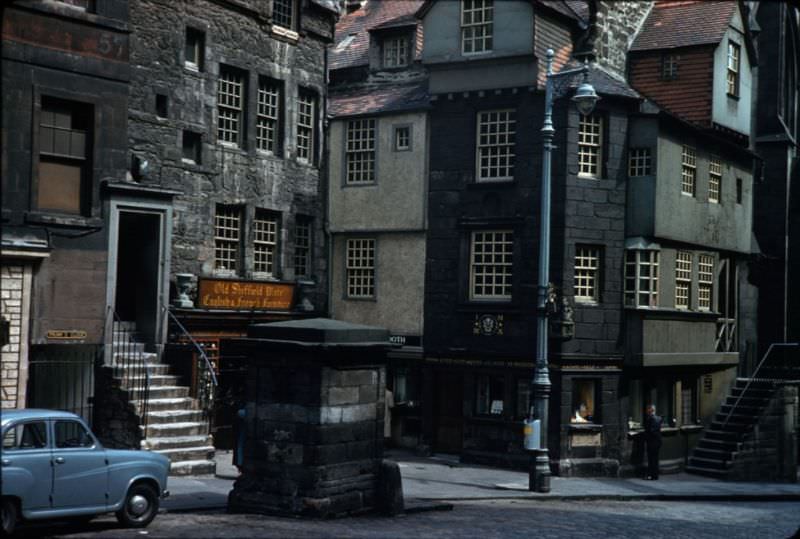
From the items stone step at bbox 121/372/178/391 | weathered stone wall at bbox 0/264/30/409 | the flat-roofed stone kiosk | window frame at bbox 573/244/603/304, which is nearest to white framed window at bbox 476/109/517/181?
window frame at bbox 573/244/603/304

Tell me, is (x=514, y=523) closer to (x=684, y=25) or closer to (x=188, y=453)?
(x=188, y=453)

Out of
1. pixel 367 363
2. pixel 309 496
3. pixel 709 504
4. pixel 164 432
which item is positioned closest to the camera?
pixel 309 496

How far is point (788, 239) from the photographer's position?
3862cm

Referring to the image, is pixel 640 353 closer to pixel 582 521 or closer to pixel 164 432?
pixel 582 521

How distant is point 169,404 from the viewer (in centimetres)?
2259

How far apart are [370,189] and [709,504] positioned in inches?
530

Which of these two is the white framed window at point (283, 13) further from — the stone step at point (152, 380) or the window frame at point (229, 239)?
the stone step at point (152, 380)

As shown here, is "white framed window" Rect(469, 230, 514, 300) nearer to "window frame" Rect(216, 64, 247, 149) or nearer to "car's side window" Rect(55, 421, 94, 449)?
"window frame" Rect(216, 64, 247, 149)

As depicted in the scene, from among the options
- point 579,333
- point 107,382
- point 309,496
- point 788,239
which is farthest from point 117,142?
point 788,239

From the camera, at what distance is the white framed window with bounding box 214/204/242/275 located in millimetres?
27625

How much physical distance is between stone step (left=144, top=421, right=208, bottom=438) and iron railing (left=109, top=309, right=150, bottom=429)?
0.18 meters

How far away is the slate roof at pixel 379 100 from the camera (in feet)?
102

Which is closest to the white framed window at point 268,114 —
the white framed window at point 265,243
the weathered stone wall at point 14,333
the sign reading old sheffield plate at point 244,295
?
the white framed window at point 265,243

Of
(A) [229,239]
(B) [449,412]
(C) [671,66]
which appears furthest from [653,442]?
(A) [229,239]
